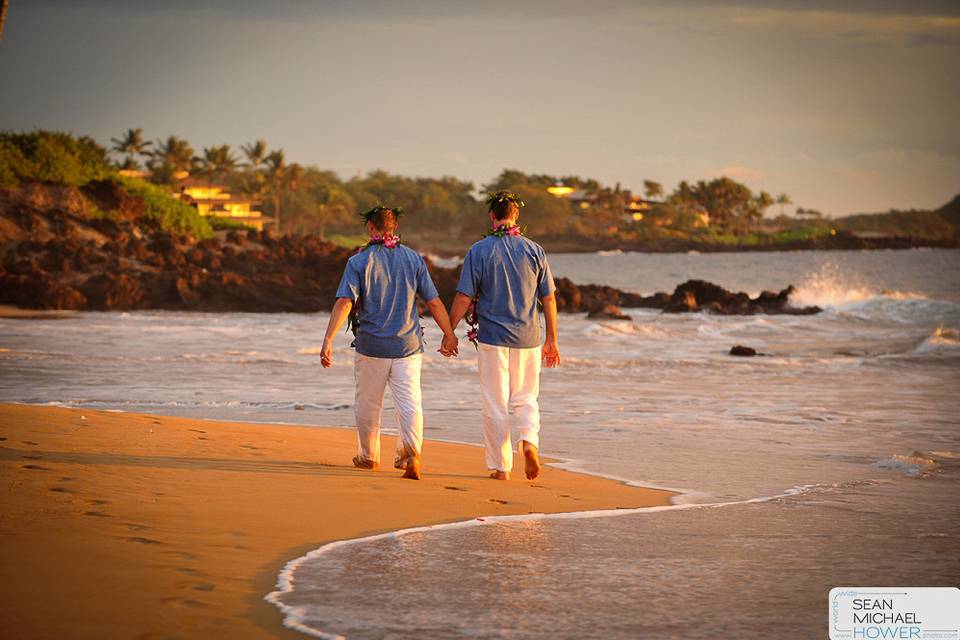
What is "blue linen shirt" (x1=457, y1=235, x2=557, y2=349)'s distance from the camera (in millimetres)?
8830

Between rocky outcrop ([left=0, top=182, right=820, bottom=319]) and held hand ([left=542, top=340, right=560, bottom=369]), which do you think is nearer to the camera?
held hand ([left=542, top=340, right=560, bottom=369])

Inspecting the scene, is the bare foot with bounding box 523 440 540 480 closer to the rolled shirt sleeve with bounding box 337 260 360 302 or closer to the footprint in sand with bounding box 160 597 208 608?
the rolled shirt sleeve with bounding box 337 260 360 302

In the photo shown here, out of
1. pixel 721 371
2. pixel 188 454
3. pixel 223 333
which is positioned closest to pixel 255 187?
pixel 223 333

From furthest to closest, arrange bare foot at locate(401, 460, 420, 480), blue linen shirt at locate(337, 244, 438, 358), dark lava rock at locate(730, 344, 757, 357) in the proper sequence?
dark lava rock at locate(730, 344, 757, 357) → blue linen shirt at locate(337, 244, 438, 358) → bare foot at locate(401, 460, 420, 480)

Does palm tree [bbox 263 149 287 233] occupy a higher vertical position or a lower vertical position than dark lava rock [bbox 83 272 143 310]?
higher

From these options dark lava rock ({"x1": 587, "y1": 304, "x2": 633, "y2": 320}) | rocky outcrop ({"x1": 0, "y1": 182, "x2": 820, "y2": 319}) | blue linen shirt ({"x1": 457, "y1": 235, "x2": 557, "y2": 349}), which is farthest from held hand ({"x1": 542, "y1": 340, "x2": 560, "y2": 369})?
rocky outcrop ({"x1": 0, "y1": 182, "x2": 820, "y2": 319})

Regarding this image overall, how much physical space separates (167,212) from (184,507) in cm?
5534

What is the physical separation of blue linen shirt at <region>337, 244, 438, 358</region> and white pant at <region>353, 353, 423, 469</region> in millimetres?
79

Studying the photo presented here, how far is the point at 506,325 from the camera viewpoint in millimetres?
8805

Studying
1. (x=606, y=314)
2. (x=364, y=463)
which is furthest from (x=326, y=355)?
(x=606, y=314)

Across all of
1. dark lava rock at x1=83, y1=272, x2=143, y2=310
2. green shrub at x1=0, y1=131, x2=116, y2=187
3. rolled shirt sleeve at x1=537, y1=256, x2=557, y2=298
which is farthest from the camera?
green shrub at x1=0, y1=131, x2=116, y2=187

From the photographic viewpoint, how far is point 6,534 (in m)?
5.75

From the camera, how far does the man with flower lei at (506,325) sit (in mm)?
8758

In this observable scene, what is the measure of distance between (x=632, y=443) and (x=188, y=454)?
4.44m
